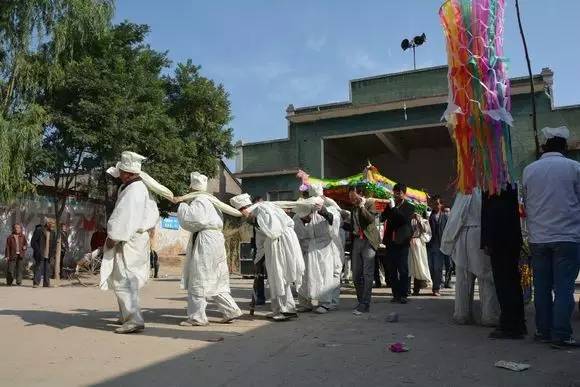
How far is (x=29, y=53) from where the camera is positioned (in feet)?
52.7

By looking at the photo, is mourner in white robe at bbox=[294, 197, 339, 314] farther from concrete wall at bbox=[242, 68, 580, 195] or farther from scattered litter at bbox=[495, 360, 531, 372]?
concrete wall at bbox=[242, 68, 580, 195]

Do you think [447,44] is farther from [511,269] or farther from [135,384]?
[135,384]

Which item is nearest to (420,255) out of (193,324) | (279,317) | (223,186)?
(279,317)

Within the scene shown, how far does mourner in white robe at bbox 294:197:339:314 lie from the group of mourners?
0.05 ft

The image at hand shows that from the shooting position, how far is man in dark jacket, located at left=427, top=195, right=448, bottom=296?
10.1 meters

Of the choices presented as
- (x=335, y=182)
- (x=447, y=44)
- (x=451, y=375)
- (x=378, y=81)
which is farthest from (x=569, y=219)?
(x=378, y=81)

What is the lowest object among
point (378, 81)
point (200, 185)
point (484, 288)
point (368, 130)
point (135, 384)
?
point (135, 384)

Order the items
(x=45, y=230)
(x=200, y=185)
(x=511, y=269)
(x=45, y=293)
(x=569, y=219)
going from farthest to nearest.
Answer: (x=45, y=230) → (x=45, y=293) → (x=200, y=185) → (x=511, y=269) → (x=569, y=219)

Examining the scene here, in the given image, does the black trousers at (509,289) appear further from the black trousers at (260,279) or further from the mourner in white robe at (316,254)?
the black trousers at (260,279)

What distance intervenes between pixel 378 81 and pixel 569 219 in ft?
61.8

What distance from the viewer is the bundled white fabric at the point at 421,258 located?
34.6 feet

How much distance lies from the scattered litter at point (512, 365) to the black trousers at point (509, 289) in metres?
1.18

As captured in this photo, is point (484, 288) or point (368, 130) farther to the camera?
point (368, 130)

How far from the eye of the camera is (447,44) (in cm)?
603
